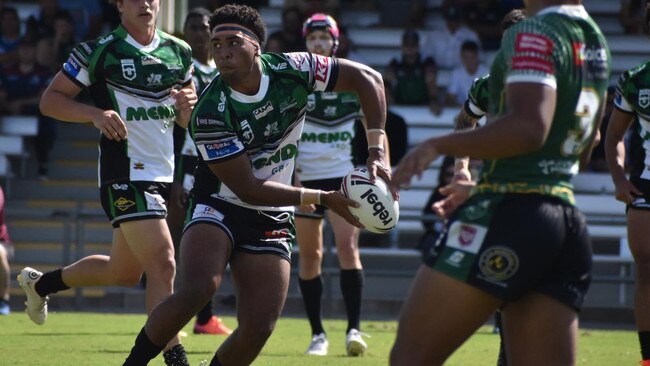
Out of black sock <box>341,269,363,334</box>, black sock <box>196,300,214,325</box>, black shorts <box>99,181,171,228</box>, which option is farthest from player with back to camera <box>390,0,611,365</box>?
black sock <box>196,300,214,325</box>

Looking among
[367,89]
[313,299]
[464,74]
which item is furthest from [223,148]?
[464,74]

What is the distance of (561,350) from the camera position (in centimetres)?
466

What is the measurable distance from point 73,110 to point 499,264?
3.73 m

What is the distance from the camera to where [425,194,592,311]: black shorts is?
456 centimetres

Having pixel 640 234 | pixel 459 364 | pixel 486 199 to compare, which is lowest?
pixel 459 364

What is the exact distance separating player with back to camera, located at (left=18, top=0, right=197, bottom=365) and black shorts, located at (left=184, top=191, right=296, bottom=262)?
119 centimetres

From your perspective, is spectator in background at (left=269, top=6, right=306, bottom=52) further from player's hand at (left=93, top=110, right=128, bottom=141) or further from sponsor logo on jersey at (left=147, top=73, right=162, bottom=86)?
player's hand at (left=93, top=110, right=128, bottom=141)

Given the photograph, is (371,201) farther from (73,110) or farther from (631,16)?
(631,16)

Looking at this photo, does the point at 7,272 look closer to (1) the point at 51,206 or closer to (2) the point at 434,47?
(1) the point at 51,206

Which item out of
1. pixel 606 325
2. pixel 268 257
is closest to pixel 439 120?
pixel 606 325

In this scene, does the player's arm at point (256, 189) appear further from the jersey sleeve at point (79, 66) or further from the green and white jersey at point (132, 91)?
A: the jersey sleeve at point (79, 66)

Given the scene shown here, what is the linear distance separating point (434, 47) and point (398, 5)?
159cm

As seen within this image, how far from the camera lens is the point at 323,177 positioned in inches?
392

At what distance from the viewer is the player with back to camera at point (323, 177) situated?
9.65 m
